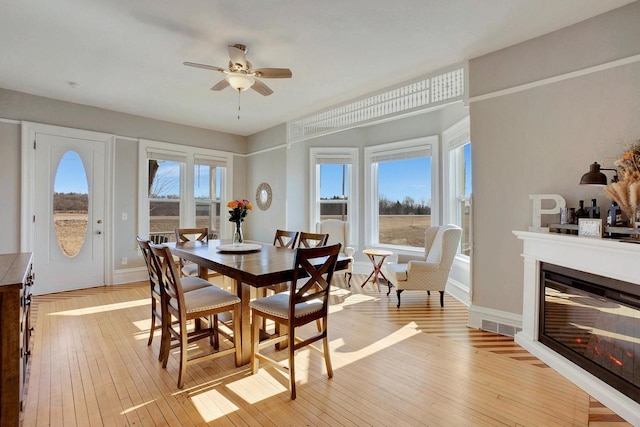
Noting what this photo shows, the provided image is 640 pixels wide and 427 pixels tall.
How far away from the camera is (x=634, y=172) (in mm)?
2021

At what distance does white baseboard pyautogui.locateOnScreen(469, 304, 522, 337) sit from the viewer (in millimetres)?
2926

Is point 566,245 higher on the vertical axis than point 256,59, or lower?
lower

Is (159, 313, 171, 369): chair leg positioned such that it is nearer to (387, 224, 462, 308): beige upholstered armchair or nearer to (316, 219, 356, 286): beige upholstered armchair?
(387, 224, 462, 308): beige upholstered armchair

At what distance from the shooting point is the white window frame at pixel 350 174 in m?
5.76

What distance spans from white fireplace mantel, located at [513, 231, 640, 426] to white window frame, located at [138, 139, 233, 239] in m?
5.10

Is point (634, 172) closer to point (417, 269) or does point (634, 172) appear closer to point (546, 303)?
point (546, 303)

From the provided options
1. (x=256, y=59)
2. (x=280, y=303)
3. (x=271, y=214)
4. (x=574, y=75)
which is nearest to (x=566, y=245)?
(x=574, y=75)

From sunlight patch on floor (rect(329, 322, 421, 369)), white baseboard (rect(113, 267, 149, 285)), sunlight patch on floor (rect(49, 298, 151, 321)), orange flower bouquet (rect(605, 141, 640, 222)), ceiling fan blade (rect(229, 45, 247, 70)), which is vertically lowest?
sunlight patch on floor (rect(329, 322, 421, 369))

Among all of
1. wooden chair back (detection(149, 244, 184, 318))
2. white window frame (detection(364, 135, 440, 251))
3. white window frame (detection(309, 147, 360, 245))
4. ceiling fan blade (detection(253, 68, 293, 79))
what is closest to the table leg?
wooden chair back (detection(149, 244, 184, 318))

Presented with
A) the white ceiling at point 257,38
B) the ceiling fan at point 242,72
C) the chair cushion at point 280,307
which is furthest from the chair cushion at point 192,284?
the white ceiling at point 257,38

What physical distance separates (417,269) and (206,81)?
136 inches

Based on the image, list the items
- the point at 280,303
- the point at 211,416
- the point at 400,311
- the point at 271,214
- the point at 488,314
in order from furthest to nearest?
the point at 271,214 < the point at 400,311 < the point at 488,314 < the point at 280,303 < the point at 211,416

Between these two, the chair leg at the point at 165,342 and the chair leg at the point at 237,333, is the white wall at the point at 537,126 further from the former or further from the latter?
the chair leg at the point at 165,342

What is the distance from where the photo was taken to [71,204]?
179 inches
